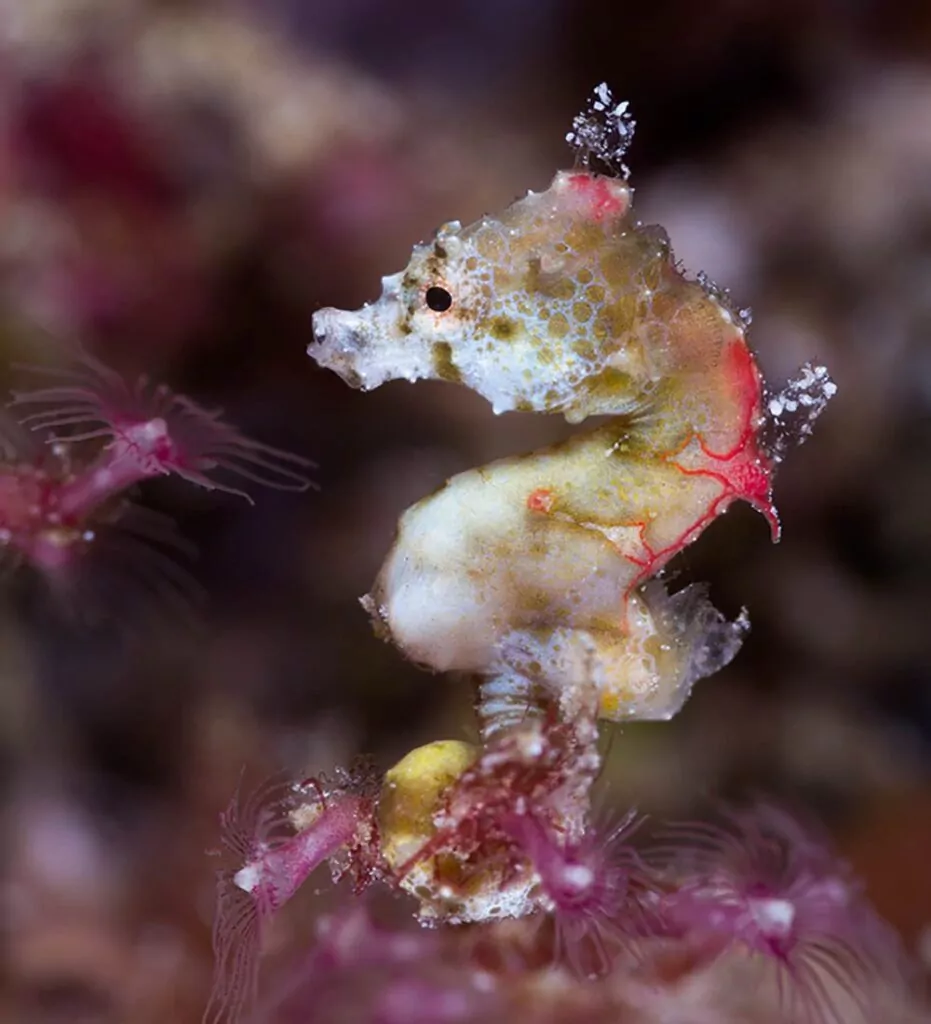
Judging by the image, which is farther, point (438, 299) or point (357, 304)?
point (357, 304)

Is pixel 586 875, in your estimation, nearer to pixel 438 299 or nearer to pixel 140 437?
pixel 438 299

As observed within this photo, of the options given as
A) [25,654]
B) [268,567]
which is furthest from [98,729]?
[268,567]

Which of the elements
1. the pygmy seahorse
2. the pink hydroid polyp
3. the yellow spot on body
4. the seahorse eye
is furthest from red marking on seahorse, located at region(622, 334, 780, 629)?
the pink hydroid polyp

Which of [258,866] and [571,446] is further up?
[571,446]

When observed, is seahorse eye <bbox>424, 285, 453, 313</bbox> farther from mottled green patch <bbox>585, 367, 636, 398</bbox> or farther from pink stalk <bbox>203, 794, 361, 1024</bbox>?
pink stalk <bbox>203, 794, 361, 1024</bbox>

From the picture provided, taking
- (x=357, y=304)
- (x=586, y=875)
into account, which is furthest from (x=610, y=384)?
(x=357, y=304)

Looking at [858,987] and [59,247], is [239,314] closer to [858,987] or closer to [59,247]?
[59,247]

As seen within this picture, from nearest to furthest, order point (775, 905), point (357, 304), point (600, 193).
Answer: point (600, 193) → point (775, 905) → point (357, 304)
